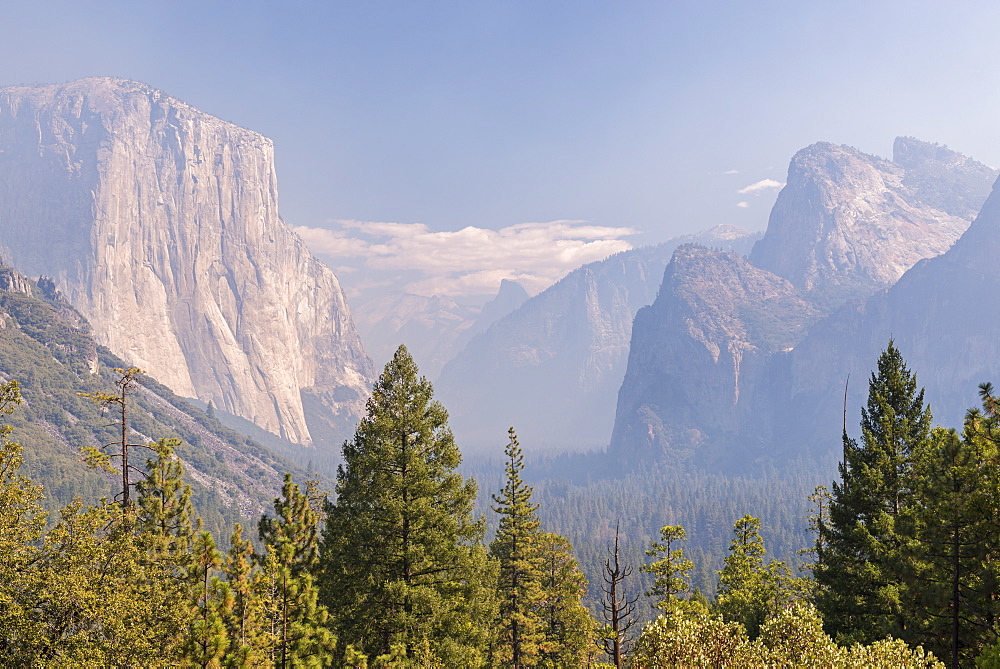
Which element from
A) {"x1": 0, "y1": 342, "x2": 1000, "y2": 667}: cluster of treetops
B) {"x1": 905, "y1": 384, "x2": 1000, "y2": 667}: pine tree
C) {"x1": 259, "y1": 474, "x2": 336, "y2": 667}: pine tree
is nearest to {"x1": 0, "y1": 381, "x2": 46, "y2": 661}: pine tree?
{"x1": 0, "y1": 342, "x2": 1000, "y2": 667}: cluster of treetops

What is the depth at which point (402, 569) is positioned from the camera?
2403 cm

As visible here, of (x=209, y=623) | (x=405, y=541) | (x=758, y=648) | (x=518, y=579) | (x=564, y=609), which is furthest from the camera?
(x=564, y=609)

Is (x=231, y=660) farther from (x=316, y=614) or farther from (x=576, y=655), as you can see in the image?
(x=576, y=655)

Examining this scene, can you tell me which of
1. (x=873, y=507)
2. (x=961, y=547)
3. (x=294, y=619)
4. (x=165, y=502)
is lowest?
(x=294, y=619)

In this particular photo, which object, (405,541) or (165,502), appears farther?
(165,502)

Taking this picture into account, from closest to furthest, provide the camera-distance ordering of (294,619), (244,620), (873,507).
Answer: (244,620), (294,619), (873,507)

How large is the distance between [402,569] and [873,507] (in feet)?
74.8

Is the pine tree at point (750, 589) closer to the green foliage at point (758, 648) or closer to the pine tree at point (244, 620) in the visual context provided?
the green foliage at point (758, 648)

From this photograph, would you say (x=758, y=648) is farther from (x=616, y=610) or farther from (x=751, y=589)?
(x=751, y=589)

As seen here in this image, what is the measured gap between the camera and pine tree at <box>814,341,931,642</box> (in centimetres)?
2794

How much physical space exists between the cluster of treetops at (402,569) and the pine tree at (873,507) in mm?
104

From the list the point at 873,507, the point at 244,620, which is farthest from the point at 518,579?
the point at 244,620

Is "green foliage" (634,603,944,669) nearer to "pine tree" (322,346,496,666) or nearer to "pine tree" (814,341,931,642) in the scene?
"pine tree" (322,346,496,666)

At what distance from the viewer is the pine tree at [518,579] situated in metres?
37.6
